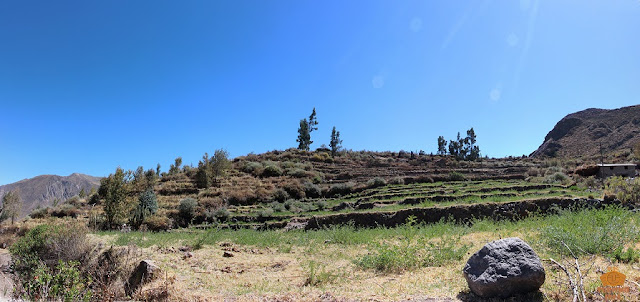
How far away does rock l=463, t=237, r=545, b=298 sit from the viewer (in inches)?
176

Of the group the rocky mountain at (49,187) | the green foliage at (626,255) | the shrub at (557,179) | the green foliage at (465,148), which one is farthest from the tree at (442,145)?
the rocky mountain at (49,187)

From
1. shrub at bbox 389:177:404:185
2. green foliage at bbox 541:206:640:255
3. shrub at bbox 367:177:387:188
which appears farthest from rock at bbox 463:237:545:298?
shrub at bbox 389:177:404:185

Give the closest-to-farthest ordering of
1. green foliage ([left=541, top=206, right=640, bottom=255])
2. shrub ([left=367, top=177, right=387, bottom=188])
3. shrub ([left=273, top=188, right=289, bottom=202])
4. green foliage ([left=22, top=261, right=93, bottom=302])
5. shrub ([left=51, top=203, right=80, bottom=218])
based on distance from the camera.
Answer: green foliage ([left=22, top=261, right=93, bottom=302]) < green foliage ([left=541, top=206, right=640, bottom=255]) < shrub ([left=51, top=203, right=80, bottom=218]) < shrub ([left=273, top=188, right=289, bottom=202]) < shrub ([left=367, top=177, right=387, bottom=188])

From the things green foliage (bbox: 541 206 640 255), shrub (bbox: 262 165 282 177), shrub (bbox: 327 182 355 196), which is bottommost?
green foliage (bbox: 541 206 640 255)

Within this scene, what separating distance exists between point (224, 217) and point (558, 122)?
107 meters

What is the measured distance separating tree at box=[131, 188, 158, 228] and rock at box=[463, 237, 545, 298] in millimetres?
20489

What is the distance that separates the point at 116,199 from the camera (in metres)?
18.3

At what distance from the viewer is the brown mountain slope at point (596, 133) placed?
56.2 metres

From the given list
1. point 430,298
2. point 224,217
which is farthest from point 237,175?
point 430,298

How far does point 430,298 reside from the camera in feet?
16.5

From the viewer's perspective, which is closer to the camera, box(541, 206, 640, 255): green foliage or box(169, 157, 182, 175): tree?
box(541, 206, 640, 255): green foliage

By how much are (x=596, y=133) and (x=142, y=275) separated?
289ft

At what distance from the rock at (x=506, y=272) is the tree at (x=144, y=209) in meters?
20.5

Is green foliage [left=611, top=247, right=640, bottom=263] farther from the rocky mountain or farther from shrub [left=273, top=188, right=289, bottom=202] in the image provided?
the rocky mountain
